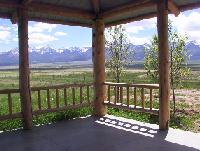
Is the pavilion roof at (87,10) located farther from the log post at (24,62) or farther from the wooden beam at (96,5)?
the log post at (24,62)

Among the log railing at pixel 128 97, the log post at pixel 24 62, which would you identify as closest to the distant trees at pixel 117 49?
the log railing at pixel 128 97

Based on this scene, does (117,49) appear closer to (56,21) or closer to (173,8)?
(56,21)

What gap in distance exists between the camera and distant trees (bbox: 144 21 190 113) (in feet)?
A: 57.2

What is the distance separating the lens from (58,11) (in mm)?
9812

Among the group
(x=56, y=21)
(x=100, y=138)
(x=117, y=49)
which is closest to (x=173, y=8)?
(x=56, y=21)

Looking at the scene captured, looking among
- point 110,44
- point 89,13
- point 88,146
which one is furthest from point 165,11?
point 110,44

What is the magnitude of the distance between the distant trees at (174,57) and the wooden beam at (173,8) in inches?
322

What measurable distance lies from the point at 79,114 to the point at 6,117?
2884 millimetres

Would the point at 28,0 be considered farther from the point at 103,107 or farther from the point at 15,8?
the point at 103,107

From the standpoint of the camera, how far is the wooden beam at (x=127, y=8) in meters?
8.84

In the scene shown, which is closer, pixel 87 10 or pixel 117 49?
pixel 87 10

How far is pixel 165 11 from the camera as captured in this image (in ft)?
27.9

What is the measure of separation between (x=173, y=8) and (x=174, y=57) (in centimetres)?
861

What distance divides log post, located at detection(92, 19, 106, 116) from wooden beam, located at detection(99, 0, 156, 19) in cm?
47
